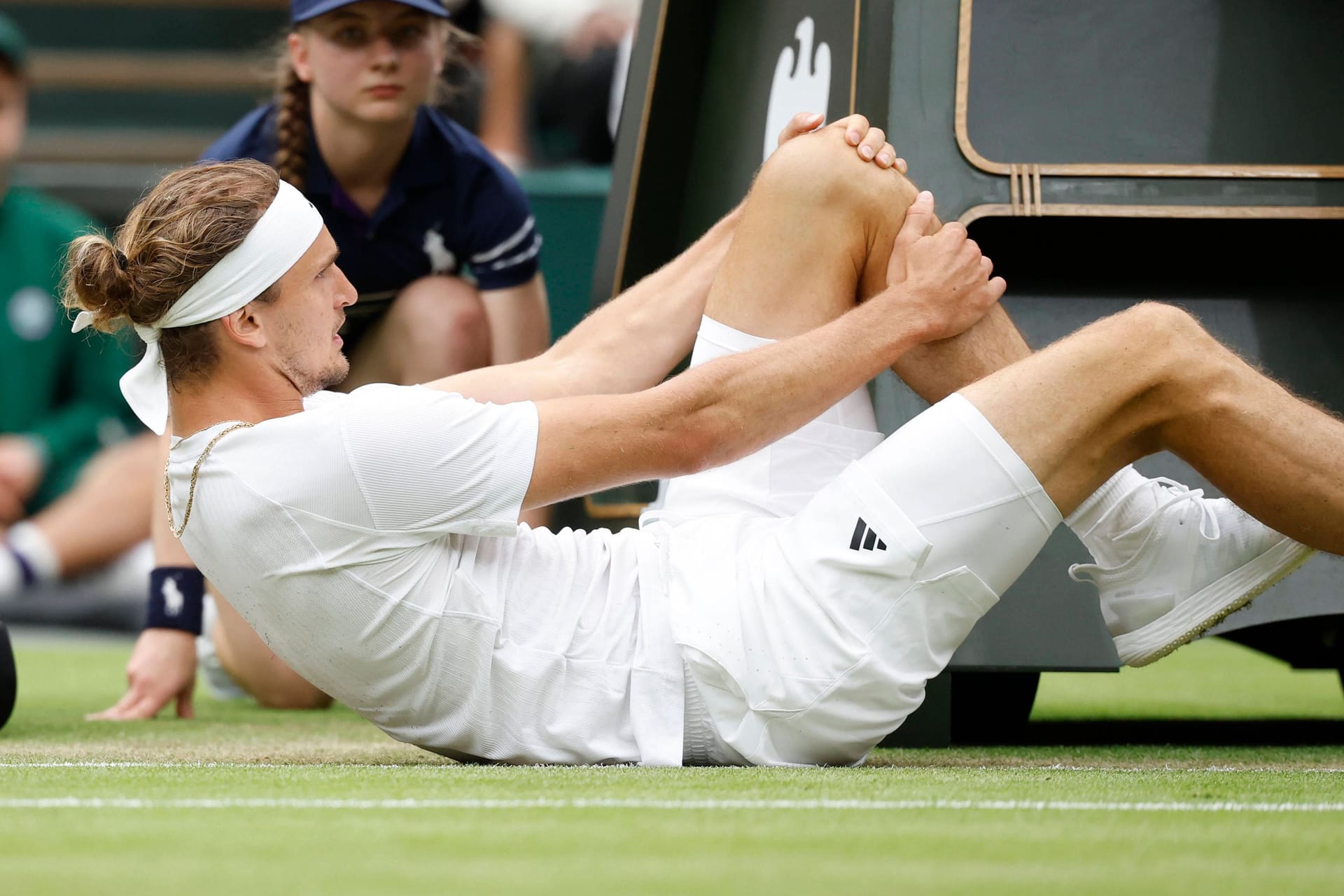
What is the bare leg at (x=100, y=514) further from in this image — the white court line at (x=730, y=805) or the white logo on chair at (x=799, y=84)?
the white court line at (x=730, y=805)

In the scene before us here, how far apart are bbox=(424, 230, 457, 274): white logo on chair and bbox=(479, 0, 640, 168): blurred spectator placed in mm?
3105

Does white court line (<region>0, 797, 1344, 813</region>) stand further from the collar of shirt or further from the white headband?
the collar of shirt

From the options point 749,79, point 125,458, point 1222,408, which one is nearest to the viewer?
point 1222,408

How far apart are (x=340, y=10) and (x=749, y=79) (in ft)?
2.85

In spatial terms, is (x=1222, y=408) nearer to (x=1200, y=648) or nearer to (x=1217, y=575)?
(x=1217, y=575)

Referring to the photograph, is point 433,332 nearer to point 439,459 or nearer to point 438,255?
point 438,255

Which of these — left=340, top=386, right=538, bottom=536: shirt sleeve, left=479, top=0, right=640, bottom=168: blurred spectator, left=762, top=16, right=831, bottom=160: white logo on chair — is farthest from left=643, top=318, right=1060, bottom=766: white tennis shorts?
left=479, top=0, right=640, bottom=168: blurred spectator

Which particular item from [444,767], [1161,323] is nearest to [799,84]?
[1161,323]

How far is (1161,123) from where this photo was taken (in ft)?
10.3

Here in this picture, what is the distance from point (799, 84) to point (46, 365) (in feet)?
13.4

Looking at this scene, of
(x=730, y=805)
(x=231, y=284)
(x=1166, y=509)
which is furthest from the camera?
(x=1166, y=509)

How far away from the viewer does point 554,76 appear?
764cm

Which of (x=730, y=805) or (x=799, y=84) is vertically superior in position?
(x=799, y=84)

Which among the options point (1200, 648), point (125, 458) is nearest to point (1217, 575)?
point (1200, 648)
